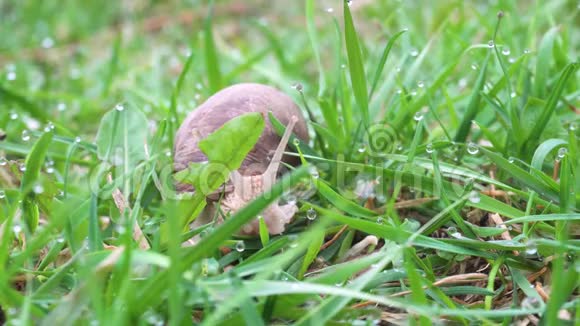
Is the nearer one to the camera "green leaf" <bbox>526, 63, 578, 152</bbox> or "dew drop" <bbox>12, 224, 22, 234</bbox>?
"dew drop" <bbox>12, 224, 22, 234</bbox>

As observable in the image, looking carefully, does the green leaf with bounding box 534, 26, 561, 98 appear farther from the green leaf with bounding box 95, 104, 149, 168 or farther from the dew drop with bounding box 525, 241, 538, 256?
the green leaf with bounding box 95, 104, 149, 168

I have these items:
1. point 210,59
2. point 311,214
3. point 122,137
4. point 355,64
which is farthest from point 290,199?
point 210,59

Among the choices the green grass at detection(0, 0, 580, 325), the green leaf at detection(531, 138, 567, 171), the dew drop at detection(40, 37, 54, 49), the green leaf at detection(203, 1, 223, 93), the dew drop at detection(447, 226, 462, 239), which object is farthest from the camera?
the dew drop at detection(40, 37, 54, 49)

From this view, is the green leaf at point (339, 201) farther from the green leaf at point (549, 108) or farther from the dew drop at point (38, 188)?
the dew drop at point (38, 188)

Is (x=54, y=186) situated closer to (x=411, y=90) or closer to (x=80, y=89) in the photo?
(x=411, y=90)

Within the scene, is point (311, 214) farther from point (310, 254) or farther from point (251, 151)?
point (251, 151)

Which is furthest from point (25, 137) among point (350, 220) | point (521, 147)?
point (521, 147)

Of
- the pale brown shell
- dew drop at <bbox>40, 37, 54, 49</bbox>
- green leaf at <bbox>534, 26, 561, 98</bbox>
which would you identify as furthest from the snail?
dew drop at <bbox>40, 37, 54, 49</bbox>
